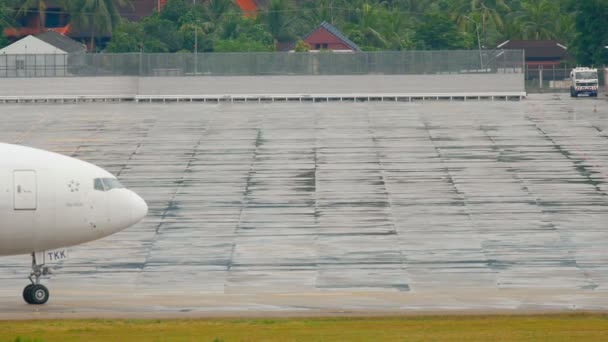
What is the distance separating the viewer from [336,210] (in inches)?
2717

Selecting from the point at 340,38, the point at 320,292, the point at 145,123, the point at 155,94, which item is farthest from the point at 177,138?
the point at 340,38

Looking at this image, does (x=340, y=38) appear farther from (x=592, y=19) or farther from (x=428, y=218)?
(x=428, y=218)

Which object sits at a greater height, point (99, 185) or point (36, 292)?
point (99, 185)

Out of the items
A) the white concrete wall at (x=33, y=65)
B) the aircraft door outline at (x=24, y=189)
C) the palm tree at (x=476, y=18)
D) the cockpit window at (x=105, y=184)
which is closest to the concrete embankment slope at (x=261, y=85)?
the white concrete wall at (x=33, y=65)

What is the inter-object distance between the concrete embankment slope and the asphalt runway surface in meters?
7.85

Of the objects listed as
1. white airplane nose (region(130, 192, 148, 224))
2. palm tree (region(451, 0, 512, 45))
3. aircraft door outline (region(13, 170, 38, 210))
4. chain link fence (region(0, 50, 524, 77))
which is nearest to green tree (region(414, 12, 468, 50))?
palm tree (region(451, 0, 512, 45))

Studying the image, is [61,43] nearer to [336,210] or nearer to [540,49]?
[540,49]

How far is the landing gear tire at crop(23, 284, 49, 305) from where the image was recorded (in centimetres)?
4509

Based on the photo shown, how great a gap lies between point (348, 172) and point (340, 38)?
348 ft

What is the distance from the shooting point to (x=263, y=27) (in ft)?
634

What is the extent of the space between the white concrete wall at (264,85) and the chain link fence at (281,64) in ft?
3.97

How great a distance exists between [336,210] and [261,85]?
182 feet

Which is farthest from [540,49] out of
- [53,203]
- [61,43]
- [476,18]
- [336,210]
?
[53,203]

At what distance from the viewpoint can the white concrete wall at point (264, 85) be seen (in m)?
122
